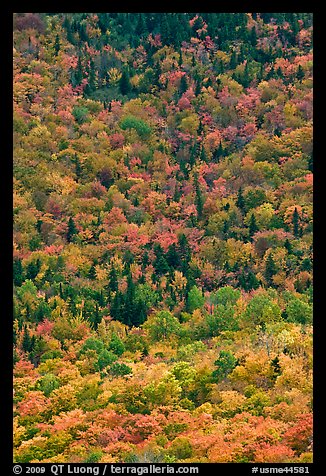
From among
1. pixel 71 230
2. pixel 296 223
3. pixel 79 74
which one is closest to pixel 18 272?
pixel 71 230

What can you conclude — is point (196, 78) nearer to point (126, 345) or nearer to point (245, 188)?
point (245, 188)

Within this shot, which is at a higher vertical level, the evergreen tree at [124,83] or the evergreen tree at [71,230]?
the evergreen tree at [124,83]

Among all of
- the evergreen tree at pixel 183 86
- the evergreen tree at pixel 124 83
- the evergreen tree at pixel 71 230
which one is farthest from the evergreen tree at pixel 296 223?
the evergreen tree at pixel 124 83

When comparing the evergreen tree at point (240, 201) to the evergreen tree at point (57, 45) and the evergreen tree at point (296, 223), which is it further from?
the evergreen tree at point (57, 45)

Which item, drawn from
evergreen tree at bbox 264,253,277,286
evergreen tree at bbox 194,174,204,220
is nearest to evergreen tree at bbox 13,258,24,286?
evergreen tree at bbox 194,174,204,220

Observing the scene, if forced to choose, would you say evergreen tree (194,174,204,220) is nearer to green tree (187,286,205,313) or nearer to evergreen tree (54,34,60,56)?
green tree (187,286,205,313)

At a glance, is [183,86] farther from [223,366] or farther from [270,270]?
[223,366]

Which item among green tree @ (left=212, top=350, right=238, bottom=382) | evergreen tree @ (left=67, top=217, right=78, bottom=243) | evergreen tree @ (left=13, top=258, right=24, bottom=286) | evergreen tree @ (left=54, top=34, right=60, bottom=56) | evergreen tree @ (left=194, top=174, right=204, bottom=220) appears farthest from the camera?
evergreen tree @ (left=54, top=34, right=60, bottom=56)

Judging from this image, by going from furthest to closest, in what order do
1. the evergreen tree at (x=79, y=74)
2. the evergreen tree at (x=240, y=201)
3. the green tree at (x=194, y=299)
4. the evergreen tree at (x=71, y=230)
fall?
the evergreen tree at (x=79, y=74)
the evergreen tree at (x=240, y=201)
the evergreen tree at (x=71, y=230)
the green tree at (x=194, y=299)

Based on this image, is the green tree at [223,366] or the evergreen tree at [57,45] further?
the evergreen tree at [57,45]
